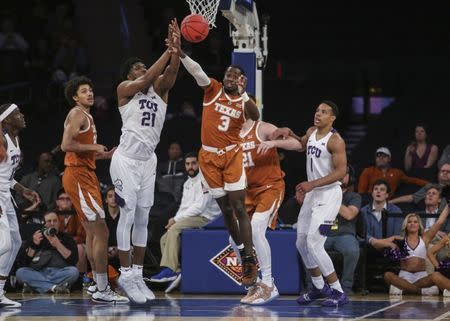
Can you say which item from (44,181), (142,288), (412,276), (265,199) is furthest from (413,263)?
(44,181)

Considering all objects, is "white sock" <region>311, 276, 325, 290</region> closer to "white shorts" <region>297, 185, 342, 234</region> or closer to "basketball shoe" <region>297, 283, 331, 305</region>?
"basketball shoe" <region>297, 283, 331, 305</region>

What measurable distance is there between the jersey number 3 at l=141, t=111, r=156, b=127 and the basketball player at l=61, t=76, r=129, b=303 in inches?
19.6

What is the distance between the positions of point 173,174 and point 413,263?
4.20 m

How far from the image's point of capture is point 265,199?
41.8ft

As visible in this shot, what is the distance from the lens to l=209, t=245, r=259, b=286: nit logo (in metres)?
13.8

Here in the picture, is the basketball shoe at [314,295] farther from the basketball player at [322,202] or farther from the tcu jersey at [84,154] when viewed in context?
the tcu jersey at [84,154]

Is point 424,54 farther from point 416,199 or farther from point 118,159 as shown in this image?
point 118,159

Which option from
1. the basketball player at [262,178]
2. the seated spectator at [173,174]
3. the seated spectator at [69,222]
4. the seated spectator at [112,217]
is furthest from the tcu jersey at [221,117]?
the seated spectator at [173,174]

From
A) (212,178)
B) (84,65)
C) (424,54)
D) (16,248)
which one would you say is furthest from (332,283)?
(424,54)

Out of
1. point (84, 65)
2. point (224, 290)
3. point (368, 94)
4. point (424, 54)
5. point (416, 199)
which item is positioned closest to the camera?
point (224, 290)

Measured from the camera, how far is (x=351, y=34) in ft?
80.5

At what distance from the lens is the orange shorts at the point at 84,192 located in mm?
12062

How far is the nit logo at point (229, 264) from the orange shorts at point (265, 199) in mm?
1060

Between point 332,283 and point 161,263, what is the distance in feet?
10.7
